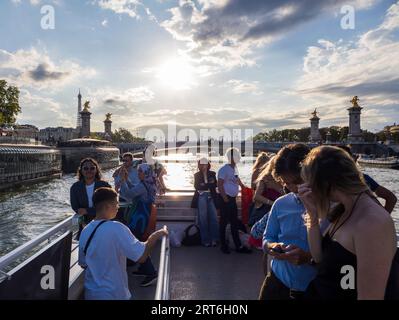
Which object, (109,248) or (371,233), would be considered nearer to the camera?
(371,233)

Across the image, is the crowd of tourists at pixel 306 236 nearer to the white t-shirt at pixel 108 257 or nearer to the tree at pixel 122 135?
the white t-shirt at pixel 108 257

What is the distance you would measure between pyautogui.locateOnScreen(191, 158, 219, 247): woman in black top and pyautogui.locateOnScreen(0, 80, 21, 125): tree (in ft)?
157

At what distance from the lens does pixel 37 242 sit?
9.07 feet

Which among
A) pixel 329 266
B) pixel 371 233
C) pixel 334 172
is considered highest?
pixel 334 172

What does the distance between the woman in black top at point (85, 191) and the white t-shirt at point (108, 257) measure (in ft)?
5.86

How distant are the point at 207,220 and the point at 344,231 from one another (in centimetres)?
466

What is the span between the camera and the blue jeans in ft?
20.0

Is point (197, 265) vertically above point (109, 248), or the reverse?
point (109, 248)

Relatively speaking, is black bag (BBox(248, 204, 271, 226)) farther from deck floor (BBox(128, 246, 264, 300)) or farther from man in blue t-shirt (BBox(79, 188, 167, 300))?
man in blue t-shirt (BBox(79, 188, 167, 300))
